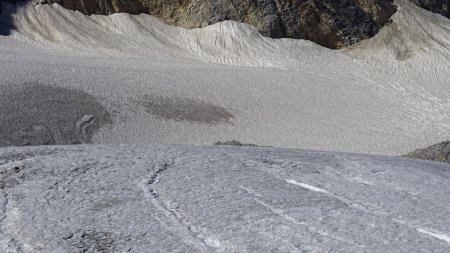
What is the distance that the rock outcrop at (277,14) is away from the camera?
113 feet

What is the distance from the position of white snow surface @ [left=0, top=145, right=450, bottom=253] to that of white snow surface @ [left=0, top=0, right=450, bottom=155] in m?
11.5

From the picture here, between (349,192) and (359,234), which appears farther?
(349,192)

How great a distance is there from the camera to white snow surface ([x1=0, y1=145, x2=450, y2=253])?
231 inches

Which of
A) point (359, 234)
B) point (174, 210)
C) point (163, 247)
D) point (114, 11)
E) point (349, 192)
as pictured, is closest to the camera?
point (163, 247)

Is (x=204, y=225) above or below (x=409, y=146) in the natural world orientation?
above

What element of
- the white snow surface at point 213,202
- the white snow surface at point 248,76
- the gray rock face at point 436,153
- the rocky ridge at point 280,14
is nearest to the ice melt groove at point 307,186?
the white snow surface at point 213,202

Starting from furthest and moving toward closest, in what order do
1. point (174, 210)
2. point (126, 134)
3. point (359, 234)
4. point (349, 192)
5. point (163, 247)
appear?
point (126, 134) < point (349, 192) < point (174, 210) < point (359, 234) < point (163, 247)

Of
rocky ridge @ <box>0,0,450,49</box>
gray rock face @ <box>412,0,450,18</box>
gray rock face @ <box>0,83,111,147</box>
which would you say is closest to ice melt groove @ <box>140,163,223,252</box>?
gray rock face @ <box>0,83,111,147</box>

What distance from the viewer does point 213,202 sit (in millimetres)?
6852

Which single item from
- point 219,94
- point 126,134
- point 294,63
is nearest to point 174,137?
point 126,134

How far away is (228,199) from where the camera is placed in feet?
22.8

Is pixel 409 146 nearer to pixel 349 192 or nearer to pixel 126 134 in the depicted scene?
pixel 126 134

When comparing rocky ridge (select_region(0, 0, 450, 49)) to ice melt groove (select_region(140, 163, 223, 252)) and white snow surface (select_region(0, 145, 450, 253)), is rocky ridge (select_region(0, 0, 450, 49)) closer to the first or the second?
white snow surface (select_region(0, 145, 450, 253))

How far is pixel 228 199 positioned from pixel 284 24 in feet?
94.9
